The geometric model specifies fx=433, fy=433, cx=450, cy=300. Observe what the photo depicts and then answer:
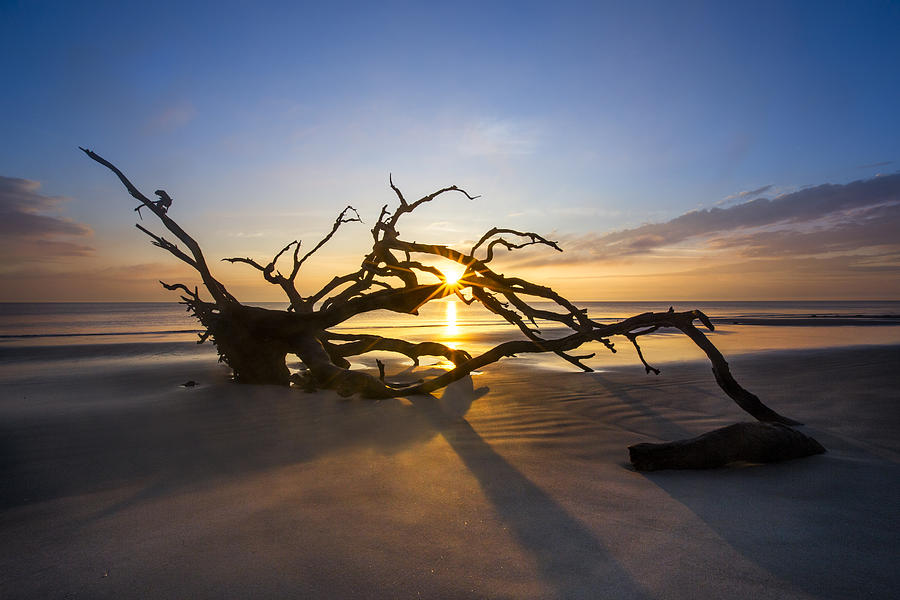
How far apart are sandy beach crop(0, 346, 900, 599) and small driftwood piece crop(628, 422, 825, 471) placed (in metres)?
0.11

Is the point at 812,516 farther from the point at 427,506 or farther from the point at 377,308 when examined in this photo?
the point at 377,308

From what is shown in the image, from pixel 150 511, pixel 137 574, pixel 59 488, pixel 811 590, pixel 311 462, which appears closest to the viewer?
pixel 811 590

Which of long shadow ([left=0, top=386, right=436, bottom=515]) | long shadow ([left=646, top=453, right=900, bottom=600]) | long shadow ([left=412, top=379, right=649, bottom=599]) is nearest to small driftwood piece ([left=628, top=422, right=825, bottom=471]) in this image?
long shadow ([left=646, top=453, right=900, bottom=600])

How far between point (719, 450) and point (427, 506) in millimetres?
2225

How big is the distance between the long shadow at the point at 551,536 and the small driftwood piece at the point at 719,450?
959 mm

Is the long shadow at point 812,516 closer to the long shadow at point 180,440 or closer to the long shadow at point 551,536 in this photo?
the long shadow at point 551,536

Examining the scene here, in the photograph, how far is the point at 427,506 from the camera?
266cm

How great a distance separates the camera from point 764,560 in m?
2.04

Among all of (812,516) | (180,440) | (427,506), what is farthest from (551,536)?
(180,440)

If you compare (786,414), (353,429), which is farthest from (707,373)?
(353,429)

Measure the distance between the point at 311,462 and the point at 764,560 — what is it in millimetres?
2983

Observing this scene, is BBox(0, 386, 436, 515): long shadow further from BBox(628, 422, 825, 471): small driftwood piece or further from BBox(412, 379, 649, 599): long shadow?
BBox(628, 422, 825, 471): small driftwood piece

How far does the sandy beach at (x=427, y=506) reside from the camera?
1911 millimetres

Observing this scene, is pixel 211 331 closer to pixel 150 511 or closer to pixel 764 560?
pixel 150 511
